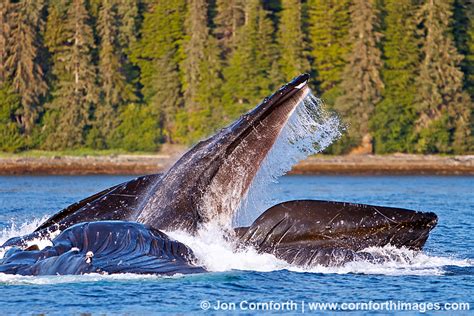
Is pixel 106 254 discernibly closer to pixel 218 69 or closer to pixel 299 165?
pixel 299 165

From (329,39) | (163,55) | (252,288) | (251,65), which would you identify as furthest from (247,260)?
(163,55)

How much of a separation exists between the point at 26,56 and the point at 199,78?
40.2 feet

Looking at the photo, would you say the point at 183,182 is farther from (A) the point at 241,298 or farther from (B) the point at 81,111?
(B) the point at 81,111

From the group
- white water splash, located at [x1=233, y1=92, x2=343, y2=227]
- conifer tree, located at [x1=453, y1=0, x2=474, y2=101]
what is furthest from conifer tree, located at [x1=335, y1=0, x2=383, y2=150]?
white water splash, located at [x1=233, y1=92, x2=343, y2=227]

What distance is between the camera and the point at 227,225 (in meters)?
15.9

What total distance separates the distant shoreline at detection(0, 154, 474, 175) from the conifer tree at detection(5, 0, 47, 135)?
23.6 ft

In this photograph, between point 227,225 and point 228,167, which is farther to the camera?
point 227,225

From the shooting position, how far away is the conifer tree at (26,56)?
80812 millimetres

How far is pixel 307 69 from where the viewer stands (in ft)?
266

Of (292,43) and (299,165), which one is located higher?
(292,43)

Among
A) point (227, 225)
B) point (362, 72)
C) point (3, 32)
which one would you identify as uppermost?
point (3, 32)

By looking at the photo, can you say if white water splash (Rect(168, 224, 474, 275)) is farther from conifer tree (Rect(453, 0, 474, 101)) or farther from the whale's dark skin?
conifer tree (Rect(453, 0, 474, 101))

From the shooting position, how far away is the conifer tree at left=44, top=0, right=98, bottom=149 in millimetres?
81062

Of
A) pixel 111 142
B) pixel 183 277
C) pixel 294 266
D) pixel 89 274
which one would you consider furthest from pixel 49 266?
pixel 111 142
